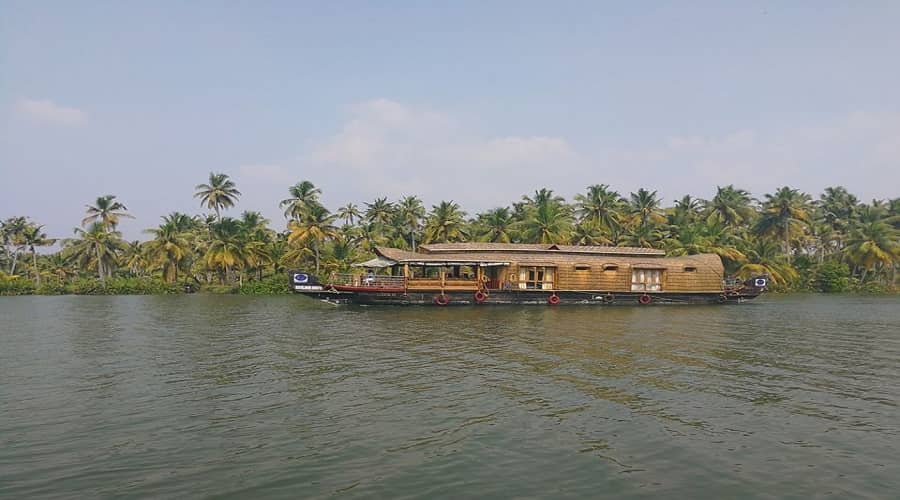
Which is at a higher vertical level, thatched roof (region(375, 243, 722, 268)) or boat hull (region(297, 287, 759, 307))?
thatched roof (region(375, 243, 722, 268))

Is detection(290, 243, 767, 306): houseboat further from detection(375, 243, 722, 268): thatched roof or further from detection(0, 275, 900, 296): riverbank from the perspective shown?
detection(0, 275, 900, 296): riverbank

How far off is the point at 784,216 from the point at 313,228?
4485cm

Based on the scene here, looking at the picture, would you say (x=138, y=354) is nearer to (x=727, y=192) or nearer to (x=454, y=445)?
(x=454, y=445)

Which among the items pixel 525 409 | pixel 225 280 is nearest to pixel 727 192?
pixel 225 280

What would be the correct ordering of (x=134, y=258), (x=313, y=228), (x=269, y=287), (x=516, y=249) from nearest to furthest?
(x=516, y=249), (x=313, y=228), (x=269, y=287), (x=134, y=258)

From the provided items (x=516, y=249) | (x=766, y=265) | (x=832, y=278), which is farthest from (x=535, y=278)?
(x=832, y=278)

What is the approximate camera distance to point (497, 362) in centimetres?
1385

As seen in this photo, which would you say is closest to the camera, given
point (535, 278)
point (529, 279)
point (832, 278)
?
point (535, 278)

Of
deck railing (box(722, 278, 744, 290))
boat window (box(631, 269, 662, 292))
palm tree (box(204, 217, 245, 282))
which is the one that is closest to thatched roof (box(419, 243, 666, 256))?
boat window (box(631, 269, 662, 292))

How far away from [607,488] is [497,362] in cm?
745

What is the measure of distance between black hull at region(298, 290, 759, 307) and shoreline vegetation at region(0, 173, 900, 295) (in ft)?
41.4

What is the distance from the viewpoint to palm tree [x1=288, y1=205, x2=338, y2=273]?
4719 cm

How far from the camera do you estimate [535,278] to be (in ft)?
109

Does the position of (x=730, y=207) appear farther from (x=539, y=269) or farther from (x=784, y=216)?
(x=539, y=269)
